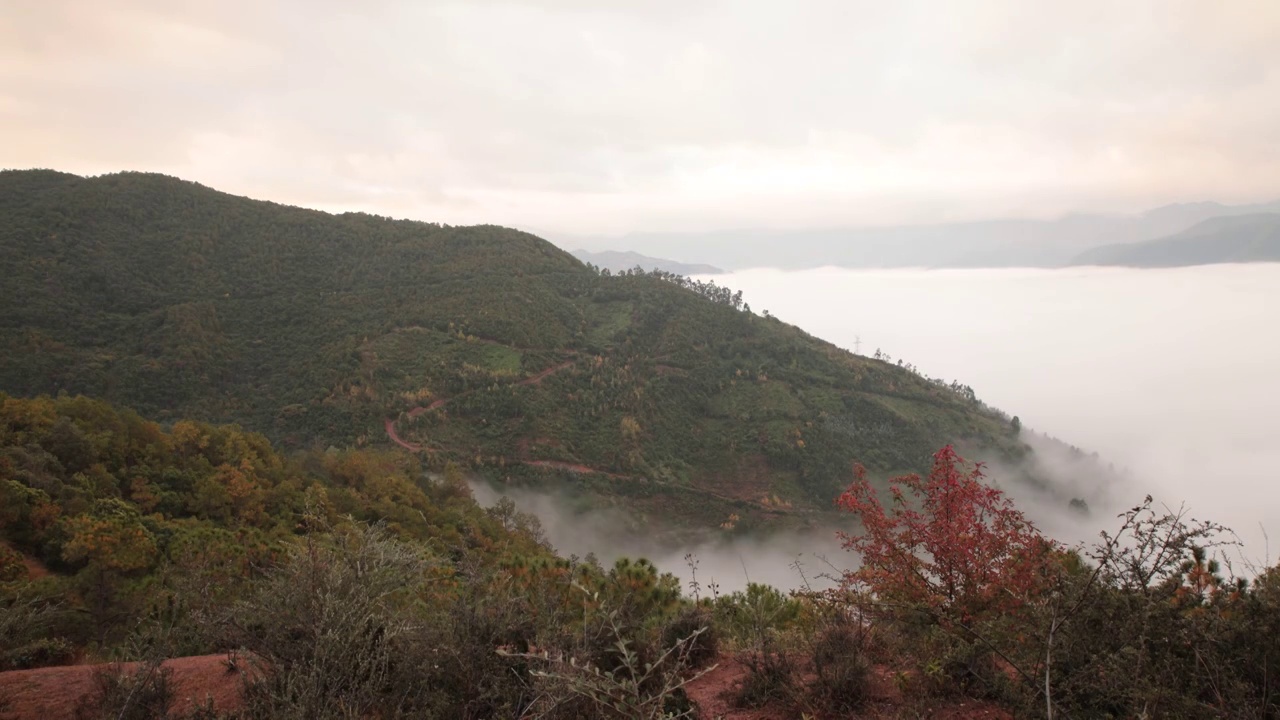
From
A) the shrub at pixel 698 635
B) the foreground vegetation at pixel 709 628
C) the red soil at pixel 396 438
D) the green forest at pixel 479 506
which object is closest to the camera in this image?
the foreground vegetation at pixel 709 628

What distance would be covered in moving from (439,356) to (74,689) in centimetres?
4528

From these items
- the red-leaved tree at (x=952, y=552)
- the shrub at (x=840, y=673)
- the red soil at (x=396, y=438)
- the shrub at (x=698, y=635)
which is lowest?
the red soil at (x=396, y=438)

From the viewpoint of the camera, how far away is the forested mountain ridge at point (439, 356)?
4216 centimetres

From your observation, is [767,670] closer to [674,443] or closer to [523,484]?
[523,484]

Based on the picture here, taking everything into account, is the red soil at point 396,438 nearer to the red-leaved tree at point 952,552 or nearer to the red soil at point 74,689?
the red soil at point 74,689

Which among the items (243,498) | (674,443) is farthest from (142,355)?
(674,443)

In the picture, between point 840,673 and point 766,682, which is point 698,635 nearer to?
point 766,682

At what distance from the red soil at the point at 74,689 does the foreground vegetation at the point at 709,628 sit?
10.6 inches

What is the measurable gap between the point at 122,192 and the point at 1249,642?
79.8 meters

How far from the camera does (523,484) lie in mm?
42594

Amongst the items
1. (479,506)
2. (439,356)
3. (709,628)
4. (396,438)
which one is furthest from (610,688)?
(439,356)

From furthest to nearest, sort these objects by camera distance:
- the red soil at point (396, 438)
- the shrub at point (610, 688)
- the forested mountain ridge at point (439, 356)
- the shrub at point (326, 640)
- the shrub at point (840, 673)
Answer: the forested mountain ridge at point (439, 356)
the red soil at point (396, 438)
the shrub at point (840, 673)
the shrub at point (326, 640)
the shrub at point (610, 688)

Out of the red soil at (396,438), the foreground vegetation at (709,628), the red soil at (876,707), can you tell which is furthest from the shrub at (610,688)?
the red soil at (396,438)

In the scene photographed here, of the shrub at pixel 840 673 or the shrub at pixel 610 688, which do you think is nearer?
the shrub at pixel 610 688
